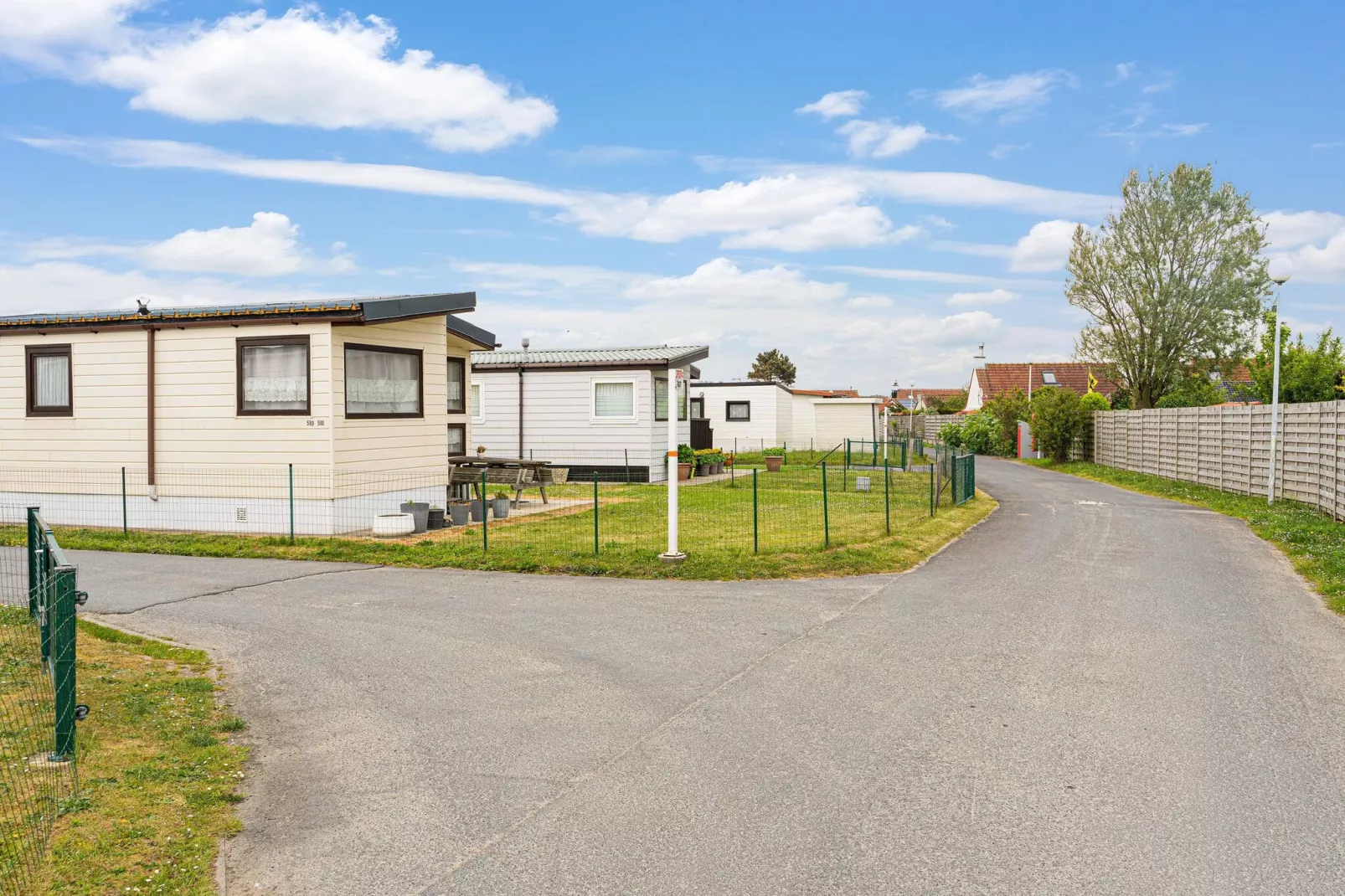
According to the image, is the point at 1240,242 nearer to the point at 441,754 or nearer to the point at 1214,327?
the point at 1214,327

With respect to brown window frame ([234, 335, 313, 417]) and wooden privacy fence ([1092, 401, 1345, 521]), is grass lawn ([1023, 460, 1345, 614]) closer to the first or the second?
wooden privacy fence ([1092, 401, 1345, 521])

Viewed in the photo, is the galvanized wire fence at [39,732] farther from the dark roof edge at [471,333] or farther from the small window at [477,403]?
the small window at [477,403]

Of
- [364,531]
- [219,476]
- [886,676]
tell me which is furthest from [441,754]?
[219,476]

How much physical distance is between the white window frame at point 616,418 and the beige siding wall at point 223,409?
10990mm

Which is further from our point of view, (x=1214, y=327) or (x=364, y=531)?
(x=1214, y=327)

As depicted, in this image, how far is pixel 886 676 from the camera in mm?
7328

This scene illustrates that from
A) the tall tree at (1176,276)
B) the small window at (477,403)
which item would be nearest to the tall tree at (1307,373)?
the tall tree at (1176,276)

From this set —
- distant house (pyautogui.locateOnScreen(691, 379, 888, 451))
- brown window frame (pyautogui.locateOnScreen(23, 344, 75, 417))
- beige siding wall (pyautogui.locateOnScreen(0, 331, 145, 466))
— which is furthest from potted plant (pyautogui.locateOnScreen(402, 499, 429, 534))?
distant house (pyautogui.locateOnScreen(691, 379, 888, 451))

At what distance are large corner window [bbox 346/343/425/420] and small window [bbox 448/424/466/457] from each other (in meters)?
4.74

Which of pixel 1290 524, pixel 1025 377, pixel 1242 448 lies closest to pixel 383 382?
pixel 1290 524

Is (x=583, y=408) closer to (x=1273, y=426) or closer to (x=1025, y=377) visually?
(x=1273, y=426)

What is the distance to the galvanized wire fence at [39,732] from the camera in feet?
14.3

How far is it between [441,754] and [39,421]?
14.8 metres

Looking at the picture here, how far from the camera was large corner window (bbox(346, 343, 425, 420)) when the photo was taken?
611 inches
